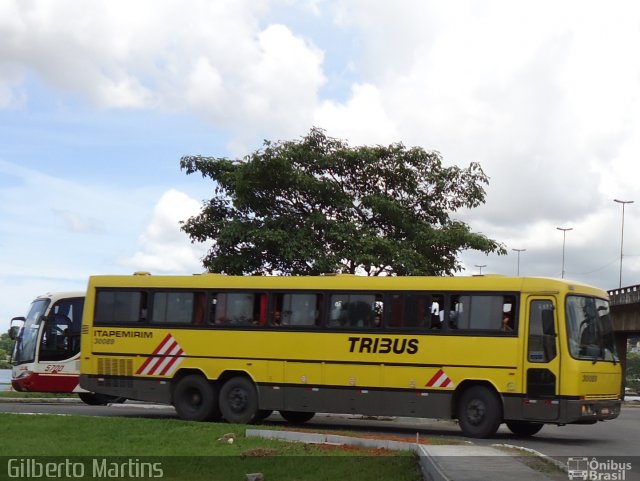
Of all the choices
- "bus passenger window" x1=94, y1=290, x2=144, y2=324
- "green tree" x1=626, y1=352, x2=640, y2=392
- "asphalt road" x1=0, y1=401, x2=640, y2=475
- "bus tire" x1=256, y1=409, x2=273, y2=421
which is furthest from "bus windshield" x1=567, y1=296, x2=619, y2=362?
"green tree" x1=626, y1=352, x2=640, y2=392

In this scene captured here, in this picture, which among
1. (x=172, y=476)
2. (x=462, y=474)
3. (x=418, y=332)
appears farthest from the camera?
(x=418, y=332)

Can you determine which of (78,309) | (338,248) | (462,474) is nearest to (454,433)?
(462,474)

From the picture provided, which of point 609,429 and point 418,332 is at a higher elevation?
point 418,332

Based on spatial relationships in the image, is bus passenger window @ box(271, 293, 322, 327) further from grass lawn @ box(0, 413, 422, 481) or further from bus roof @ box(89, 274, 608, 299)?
grass lawn @ box(0, 413, 422, 481)

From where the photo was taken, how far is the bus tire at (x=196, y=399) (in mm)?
23688

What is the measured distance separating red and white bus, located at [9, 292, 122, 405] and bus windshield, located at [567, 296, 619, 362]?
49.2ft

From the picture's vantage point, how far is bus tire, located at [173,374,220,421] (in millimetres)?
23688

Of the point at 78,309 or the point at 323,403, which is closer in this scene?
the point at 323,403

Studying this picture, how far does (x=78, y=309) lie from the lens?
30.2 metres

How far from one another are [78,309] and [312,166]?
1246 centimetres

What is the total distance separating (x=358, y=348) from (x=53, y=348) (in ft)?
37.7

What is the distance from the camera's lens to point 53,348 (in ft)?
98.7

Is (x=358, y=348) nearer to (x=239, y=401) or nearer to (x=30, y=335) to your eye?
(x=239, y=401)

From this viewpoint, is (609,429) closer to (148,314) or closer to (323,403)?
(323,403)
